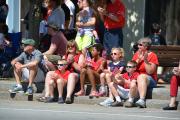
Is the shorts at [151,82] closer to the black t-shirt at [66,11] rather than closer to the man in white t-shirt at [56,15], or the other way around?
the man in white t-shirt at [56,15]

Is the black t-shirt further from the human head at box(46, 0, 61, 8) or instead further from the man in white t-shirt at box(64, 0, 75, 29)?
the human head at box(46, 0, 61, 8)

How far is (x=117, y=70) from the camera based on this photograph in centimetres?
1461

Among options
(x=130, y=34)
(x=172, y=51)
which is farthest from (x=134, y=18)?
(x=172, y=51)

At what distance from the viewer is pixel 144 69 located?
1441 cm

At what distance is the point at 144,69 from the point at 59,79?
175cm

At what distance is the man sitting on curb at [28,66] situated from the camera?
599 inches

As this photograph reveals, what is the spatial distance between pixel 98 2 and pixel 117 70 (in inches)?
88.1

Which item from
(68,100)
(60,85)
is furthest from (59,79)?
(68,100)

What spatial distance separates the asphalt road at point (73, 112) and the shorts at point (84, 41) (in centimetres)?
157

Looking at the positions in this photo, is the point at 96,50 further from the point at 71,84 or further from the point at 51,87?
the point at 51,87

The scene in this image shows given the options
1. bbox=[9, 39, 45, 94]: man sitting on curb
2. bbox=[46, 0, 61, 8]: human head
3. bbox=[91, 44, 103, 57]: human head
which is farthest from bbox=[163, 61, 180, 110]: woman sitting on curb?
bbox=[46, 0, 61, 8]: human head

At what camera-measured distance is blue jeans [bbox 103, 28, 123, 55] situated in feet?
51.7

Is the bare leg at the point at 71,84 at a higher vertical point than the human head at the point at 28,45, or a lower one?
lower

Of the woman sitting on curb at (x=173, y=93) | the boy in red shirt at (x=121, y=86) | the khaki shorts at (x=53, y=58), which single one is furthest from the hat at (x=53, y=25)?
the woman sitting on curb at (x=173, y=93)
